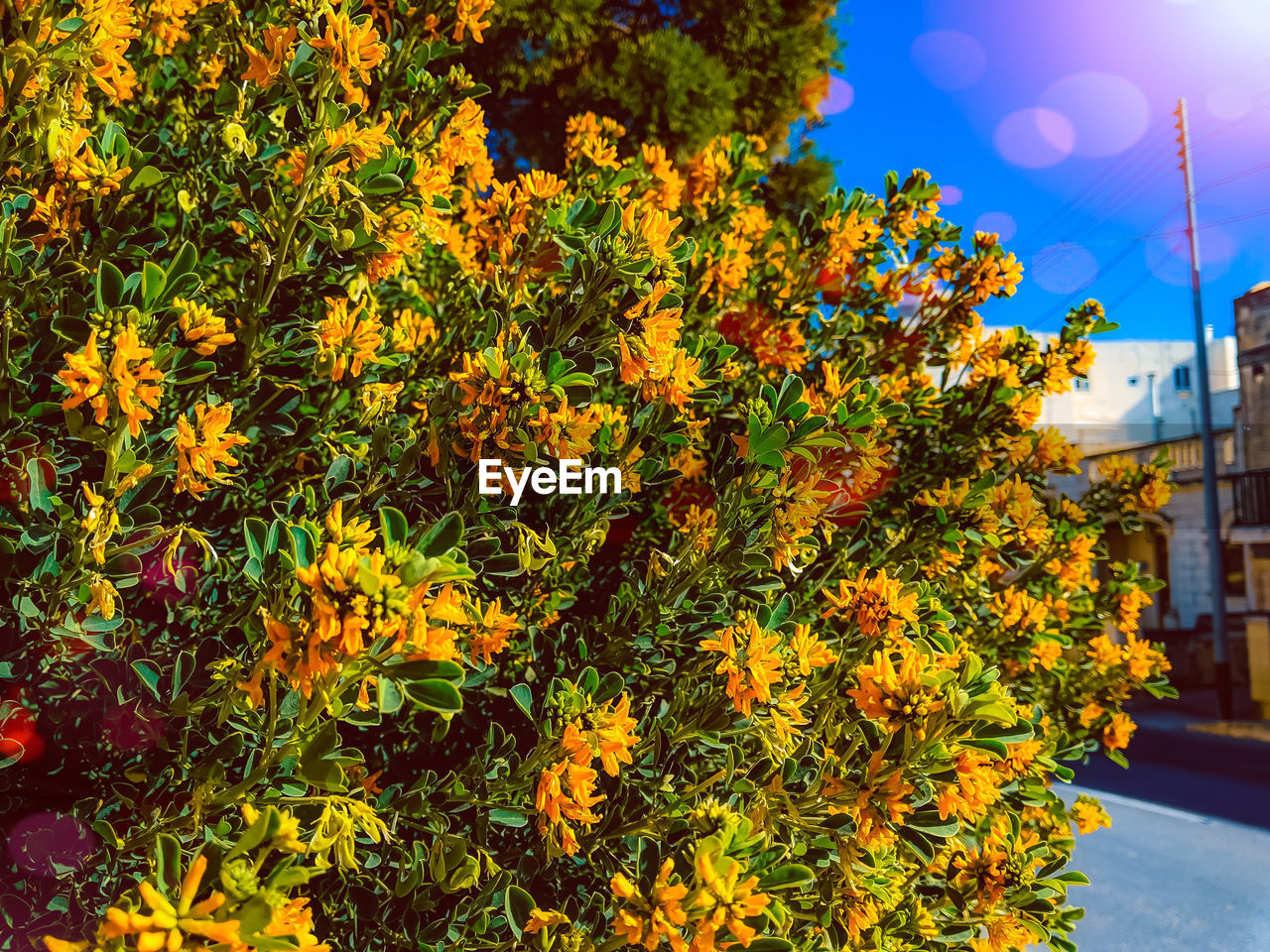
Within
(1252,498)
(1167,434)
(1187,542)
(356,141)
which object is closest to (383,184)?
(356,141)

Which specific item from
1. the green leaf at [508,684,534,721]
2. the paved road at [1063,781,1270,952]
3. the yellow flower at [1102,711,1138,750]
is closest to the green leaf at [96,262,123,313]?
the green leaf at [508,684,534,721]

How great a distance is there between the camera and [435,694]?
801 mm

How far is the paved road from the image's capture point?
202 inches

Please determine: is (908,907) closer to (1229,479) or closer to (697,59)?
(697,59)

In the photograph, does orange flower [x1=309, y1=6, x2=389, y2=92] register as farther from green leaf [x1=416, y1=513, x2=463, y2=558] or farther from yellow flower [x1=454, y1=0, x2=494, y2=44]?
green leaf [x1=416, y1=513, x2=463, y2=558]

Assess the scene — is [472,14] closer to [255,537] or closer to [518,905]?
[255,537]

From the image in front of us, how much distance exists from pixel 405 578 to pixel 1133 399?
24204 mm

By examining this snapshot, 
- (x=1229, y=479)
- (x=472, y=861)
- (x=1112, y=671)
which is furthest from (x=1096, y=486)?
(x=1229, y=479)

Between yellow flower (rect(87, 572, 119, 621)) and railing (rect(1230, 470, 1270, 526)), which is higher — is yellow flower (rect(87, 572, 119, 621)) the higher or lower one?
the lower one

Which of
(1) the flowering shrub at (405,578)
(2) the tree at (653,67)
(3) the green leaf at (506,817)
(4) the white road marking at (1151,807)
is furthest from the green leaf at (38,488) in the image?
(4) the white road marking at (1151,807)

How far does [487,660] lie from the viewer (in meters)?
1.34

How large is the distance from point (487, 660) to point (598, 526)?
12.5 inches

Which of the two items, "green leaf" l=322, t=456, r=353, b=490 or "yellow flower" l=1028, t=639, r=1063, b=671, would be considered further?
"yellow flower" l=1028, t=639, r=1063, b=671

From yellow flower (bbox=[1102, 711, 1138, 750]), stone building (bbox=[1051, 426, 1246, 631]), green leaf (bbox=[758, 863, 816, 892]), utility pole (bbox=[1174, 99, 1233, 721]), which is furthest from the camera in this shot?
stone building (bbox=[1051, 426, 1246, 631])
